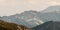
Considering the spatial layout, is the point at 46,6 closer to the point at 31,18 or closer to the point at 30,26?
the point at 31,18

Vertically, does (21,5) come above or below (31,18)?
above

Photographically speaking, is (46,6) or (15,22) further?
(46,6)

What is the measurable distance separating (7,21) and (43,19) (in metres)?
0.25

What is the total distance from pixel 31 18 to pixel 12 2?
1.44 feet

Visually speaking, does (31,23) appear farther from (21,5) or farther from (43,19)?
(21,5)

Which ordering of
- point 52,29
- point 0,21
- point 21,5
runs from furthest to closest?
point 21,5
point 0,21
point 52,29

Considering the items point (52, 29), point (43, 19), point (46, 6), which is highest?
point (46, 6)

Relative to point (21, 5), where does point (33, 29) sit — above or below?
below

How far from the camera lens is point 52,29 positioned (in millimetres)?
966

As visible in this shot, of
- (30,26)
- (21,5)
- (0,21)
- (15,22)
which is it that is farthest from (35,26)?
(21,5)

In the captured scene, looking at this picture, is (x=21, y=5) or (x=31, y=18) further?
(x=21, y=5)

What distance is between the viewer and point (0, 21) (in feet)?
3.51

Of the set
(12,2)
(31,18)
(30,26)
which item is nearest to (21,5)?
(12,2)

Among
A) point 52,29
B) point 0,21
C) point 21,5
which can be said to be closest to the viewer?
point 52,29
